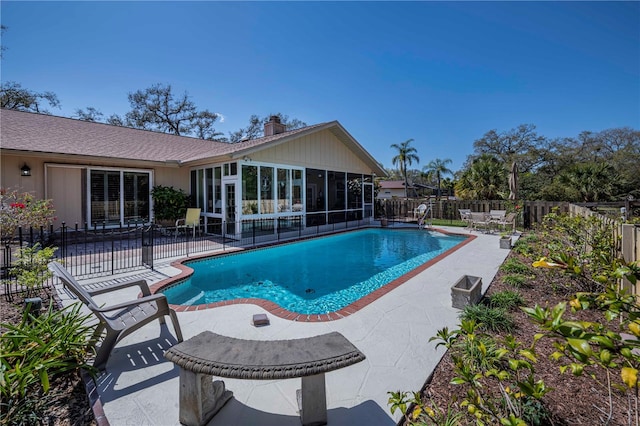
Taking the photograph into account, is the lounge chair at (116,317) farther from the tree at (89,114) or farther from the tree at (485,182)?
the tree at (89,114)

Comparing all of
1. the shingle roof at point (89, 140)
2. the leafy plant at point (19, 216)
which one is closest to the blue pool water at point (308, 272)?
the leafy plant at point (19, 216)

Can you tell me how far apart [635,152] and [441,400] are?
131 feet

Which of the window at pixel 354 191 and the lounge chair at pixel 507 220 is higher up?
the window at pixel 354 191

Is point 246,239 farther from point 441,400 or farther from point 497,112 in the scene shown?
point 497,112

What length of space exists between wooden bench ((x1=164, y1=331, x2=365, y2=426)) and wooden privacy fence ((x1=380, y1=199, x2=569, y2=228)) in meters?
15.1

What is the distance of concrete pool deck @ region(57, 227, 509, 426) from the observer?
238 cm

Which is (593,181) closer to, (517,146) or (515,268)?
(515,268)

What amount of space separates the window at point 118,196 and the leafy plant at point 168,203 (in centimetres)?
42

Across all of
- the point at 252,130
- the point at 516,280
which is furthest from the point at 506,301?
the point at 252,130

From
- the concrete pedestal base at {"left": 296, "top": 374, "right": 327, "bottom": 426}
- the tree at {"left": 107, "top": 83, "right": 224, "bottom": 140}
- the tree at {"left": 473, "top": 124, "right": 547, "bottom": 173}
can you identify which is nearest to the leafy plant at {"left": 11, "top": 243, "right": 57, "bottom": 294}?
the concrete pedestal base at {"left": 296, "top": 374, "right": 327, "bottom": 426}

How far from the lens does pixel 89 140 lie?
11.3 metres

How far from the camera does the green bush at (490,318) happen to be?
379 cm

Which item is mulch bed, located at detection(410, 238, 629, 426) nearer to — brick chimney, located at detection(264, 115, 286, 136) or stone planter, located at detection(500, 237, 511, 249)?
stone planter, located at detection(500, 237, 511, 249)

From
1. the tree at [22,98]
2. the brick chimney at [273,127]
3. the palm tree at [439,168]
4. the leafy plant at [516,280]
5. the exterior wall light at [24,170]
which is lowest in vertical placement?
the leafy plant at [516,280]
